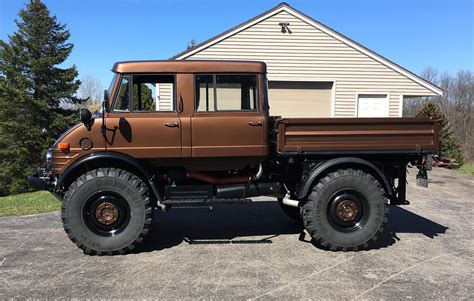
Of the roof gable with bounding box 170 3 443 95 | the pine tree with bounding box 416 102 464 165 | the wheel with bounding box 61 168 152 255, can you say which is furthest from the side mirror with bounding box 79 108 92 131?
the pine tree with bounding box 416 102 464 165

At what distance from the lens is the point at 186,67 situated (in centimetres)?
548

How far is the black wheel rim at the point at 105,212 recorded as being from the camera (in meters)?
5.26

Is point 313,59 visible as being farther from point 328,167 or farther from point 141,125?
point 141,125

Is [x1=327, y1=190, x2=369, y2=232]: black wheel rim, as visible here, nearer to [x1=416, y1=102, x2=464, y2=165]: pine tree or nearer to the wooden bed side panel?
the wooden bed side panel

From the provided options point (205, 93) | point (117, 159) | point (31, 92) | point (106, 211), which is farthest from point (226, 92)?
point (31, 92)

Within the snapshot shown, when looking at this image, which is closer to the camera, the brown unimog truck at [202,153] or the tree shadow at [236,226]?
the brown unimog truck at [202,153]

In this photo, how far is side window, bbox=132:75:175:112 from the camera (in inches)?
216

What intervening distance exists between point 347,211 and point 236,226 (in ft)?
6.53

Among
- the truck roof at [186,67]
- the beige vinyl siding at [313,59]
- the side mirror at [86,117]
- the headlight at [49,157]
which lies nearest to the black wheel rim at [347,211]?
the truck roof at [186,67]

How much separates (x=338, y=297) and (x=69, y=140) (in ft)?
12.1

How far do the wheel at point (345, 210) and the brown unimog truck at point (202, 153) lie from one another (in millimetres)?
13

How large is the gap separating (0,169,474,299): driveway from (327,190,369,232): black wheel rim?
37cm

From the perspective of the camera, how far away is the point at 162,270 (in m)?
4.71

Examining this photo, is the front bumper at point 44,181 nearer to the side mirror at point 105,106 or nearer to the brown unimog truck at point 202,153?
the brown unimog truck at point 202,153
